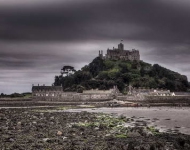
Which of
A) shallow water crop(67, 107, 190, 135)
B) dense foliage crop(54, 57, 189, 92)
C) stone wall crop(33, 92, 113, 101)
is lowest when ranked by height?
shallow water crop(67, 107, 190, 135)

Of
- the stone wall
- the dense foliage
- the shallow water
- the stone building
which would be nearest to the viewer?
the shallow water

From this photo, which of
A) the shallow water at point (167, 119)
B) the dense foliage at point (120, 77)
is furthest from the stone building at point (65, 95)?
the shallow water at point (167, 119)

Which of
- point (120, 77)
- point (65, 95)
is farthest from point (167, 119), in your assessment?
point (120, 77)

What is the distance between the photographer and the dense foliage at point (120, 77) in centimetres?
15879

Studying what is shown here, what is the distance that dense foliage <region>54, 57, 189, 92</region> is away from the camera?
6251 inches

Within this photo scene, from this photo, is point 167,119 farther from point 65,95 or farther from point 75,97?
point 65,95

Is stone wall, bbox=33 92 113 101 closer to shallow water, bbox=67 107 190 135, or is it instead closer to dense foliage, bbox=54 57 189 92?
dense foliage, bbox=54 57 189 92

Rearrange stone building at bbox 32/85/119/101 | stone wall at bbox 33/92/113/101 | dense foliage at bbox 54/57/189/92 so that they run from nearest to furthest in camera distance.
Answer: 1. stone wall at bbox 33/92/113/101
2. stone building at bbox 32/85/119/101
3. dense foliage at bbox 54/57/189/92

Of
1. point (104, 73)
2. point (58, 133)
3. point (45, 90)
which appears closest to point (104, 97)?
point (45, 90)

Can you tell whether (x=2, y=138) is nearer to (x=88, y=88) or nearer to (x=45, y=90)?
(x=45, y=90)

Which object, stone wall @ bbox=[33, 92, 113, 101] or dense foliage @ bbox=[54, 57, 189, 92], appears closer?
stone wall @ bbox=[33, 92, 113, 101]

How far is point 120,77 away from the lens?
169m

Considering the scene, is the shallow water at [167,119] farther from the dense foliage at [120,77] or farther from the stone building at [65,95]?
the dense foliage at [120,77]

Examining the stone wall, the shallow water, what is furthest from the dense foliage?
the shallow water
